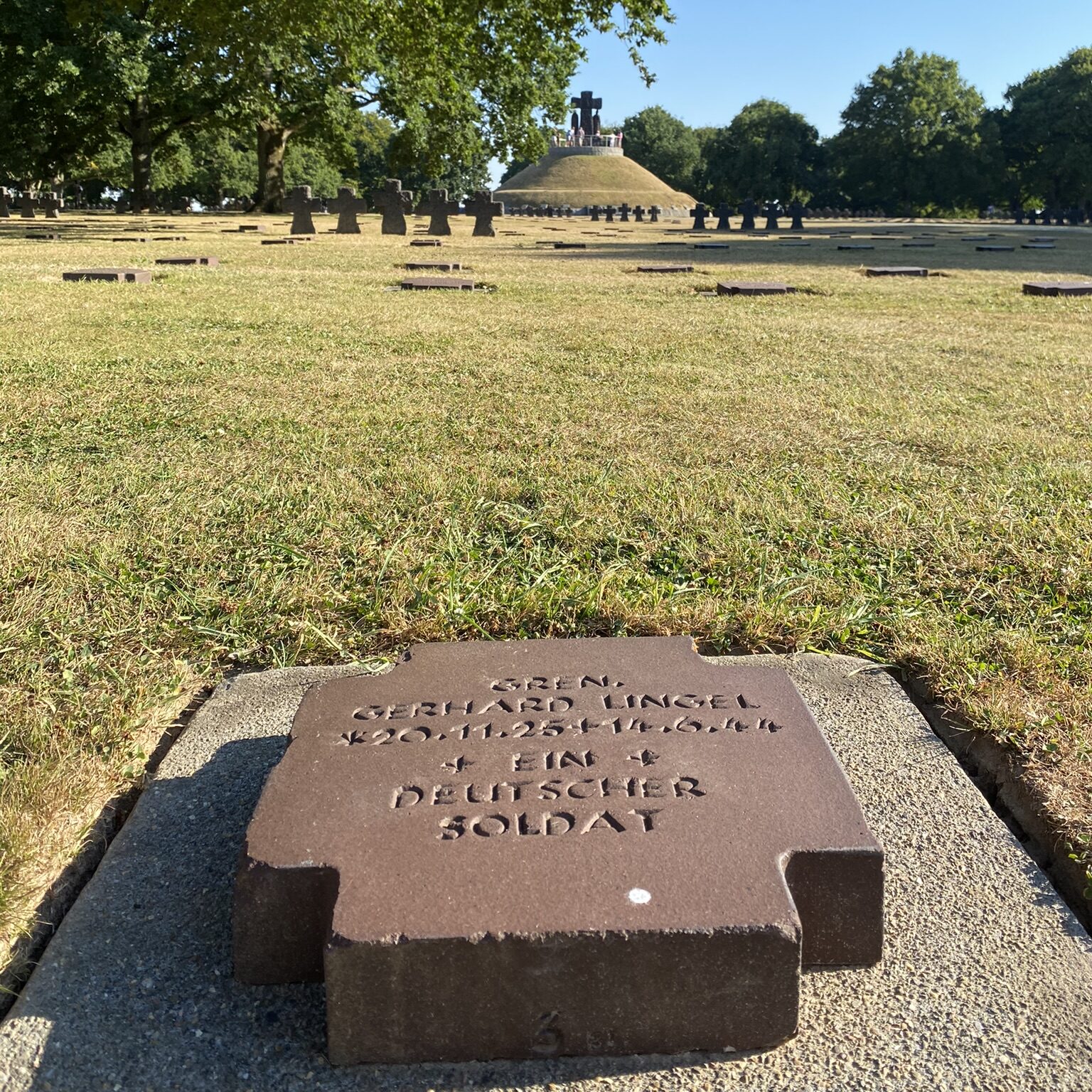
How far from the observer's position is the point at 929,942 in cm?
161

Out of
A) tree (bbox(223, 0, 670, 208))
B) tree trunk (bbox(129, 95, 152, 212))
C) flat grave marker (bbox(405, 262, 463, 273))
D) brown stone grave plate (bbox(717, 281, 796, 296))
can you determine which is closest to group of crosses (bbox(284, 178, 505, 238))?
tree (bbox(223, 0, 670, 208))

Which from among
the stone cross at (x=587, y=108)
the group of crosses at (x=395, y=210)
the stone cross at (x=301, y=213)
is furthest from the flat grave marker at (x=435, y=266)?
the stone cross at (x=587, y=108)

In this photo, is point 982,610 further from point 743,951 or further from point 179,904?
point 179,904

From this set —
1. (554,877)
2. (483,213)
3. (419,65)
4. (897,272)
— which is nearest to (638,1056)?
(554,877)

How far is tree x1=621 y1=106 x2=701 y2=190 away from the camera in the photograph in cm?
9231

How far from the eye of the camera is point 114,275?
11258mm

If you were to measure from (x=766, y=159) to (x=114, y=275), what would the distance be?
68.0 m

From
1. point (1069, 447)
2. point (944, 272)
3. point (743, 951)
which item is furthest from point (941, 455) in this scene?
point (944, 272)

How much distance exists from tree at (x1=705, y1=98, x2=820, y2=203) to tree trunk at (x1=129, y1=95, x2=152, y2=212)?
4870 centimetres

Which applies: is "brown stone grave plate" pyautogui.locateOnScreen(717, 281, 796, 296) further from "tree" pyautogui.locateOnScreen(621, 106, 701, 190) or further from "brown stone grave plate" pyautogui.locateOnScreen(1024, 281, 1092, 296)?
"tree" pyautogui.locateOnScreen(621, 106, 701, 190)

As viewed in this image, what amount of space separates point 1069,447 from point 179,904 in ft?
13.5

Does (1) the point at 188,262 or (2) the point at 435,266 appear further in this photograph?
(1) the point at 188,262

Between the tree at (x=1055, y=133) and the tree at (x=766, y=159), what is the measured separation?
537 inches

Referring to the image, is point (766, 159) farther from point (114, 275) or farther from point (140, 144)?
point (114, 275)
